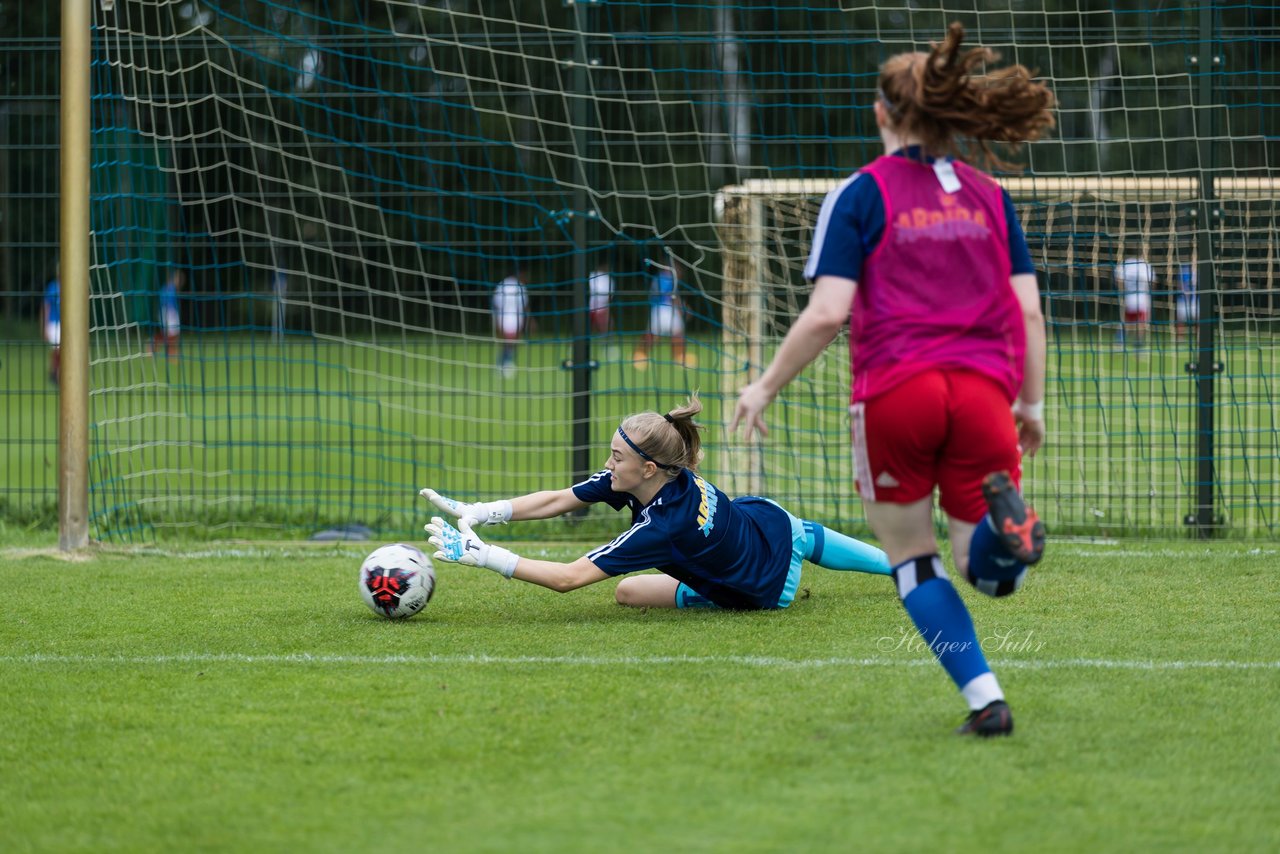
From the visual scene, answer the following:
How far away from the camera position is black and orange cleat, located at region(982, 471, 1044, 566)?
360cm

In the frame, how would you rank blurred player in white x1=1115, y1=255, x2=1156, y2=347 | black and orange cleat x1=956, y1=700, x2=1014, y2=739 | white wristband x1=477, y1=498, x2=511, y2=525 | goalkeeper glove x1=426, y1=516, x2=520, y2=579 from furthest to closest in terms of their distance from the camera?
blurred player in white x1=1115, y1=255, x2=1156, y2=347 < white wristband x1=477, y1=498, x2=511, y2=525 < goalkeeper glove x1=426, y1=516, x2=520, y2=579 < black and orange cleat x1=956, y1=700, x2=1014, y2=739

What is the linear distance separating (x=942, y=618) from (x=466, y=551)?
215 cm

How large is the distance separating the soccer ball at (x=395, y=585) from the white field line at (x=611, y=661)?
1.96 feet

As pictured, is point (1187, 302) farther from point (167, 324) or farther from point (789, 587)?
point (167, 324)

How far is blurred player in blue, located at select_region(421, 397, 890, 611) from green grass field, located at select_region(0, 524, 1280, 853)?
16cm

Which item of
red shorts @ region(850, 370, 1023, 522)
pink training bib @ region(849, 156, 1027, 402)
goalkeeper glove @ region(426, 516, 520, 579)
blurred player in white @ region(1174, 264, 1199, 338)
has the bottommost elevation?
goalkeeper glove @ region(426, 516, 520, 579)

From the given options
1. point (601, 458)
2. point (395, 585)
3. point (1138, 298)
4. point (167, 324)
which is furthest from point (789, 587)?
point (1138, 298)

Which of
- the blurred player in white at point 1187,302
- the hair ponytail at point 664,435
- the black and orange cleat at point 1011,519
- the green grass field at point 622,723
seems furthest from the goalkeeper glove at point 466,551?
the blurred player in white at point 1187,302

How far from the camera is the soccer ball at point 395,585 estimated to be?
5.61 meters

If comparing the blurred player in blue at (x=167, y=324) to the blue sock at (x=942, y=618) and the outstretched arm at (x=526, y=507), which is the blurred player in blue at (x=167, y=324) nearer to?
the outstretched arm at (x=526, y=507)

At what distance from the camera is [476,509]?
5.90m

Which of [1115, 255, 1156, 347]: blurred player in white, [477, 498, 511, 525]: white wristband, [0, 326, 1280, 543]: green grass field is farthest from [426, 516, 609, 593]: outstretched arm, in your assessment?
[1115, 255, 1156, 347]: blurred player in white

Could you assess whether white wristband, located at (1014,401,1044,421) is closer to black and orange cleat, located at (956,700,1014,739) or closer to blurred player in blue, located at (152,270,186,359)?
black and orange cleat, located at (956,700,1014,739)

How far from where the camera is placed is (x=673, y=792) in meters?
3.41
